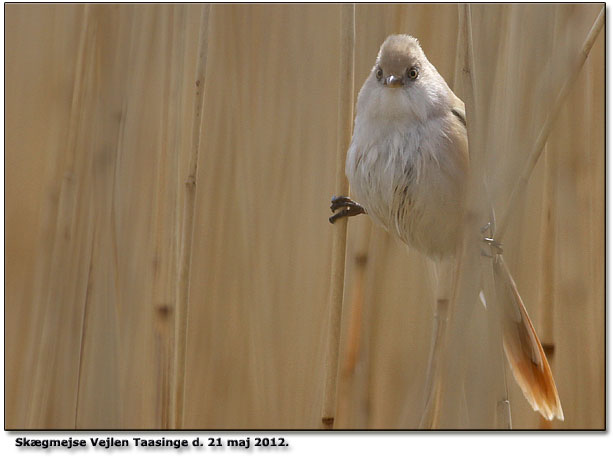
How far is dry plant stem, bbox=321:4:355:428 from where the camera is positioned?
1221mm

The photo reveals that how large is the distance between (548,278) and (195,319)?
87cm

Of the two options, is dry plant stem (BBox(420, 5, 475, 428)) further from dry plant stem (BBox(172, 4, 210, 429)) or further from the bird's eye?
dry plant stem (BBox(172, 4, 210, 429))

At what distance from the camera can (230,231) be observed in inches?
66.1

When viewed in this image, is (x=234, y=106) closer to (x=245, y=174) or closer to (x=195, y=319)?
(x=245, y=174)

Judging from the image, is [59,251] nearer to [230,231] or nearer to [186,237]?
[186,237]

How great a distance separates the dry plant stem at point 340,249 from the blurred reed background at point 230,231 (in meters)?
0.24

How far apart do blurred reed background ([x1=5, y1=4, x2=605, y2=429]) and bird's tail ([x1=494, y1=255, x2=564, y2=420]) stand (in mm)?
53

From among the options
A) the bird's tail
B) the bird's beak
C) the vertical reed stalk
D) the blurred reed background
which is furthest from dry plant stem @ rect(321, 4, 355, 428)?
the vertical reed stalk

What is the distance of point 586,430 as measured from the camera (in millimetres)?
1430

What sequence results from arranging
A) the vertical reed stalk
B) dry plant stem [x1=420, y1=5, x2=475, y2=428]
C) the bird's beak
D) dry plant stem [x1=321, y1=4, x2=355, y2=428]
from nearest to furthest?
1. dry plant stem [x1=420, y1=5, x2=475, y2=428]
2. dry plant stem [x1=321, y1=4, x2=355, y2=428]
3. the bird's beak
4. the vertical reed stalk

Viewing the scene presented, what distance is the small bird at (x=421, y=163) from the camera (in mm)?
1368

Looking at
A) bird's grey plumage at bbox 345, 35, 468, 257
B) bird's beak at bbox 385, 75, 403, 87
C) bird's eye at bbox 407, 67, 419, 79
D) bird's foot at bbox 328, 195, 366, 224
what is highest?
bird's eye at bbox 407, 67, 419, 79

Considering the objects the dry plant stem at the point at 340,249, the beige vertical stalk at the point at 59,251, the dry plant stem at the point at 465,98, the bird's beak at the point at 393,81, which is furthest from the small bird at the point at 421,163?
the beige vertical stalk at the point at 59,251

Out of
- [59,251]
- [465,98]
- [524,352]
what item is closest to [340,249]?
[465,98]
